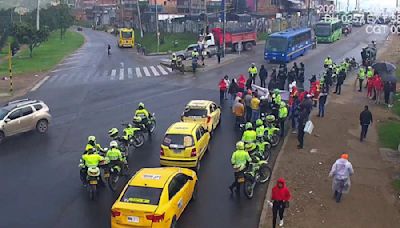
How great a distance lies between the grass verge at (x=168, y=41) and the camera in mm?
63194

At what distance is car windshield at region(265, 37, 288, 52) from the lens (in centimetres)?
4359

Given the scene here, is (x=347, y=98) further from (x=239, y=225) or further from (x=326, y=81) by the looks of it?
(x=239, y=225)

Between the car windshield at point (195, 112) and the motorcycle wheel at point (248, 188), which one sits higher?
the car windshield at point (195, 112)

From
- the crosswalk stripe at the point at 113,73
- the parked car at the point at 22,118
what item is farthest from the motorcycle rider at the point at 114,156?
the crosswalk stripe at the point at 113,73

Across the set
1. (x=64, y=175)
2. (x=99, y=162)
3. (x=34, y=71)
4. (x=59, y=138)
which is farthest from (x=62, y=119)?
(x=34, y=71)

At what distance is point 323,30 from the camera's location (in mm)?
62562

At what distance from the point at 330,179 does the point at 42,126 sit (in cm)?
1375

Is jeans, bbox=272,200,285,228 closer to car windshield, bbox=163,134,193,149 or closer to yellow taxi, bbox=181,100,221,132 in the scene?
car windshield, bbox=163,134,193,149

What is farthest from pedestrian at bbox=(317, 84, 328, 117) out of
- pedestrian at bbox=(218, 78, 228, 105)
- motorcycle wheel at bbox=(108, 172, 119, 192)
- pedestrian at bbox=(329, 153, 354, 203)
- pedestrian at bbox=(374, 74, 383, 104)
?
motorcycle wheel at bbox=(108, 172, 119, 192)

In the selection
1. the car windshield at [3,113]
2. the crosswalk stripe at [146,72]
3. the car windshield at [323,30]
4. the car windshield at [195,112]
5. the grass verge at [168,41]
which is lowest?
the crosswalk stripe at [146,72]

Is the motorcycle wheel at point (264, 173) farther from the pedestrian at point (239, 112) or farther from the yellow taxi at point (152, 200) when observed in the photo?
the pedestrian at point (239, 112)

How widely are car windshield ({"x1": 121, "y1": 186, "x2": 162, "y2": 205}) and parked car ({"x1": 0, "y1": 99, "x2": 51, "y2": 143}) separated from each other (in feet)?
35.9

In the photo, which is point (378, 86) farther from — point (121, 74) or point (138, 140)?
point (121, 74)

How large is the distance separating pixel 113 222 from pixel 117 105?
16622 millimetres
